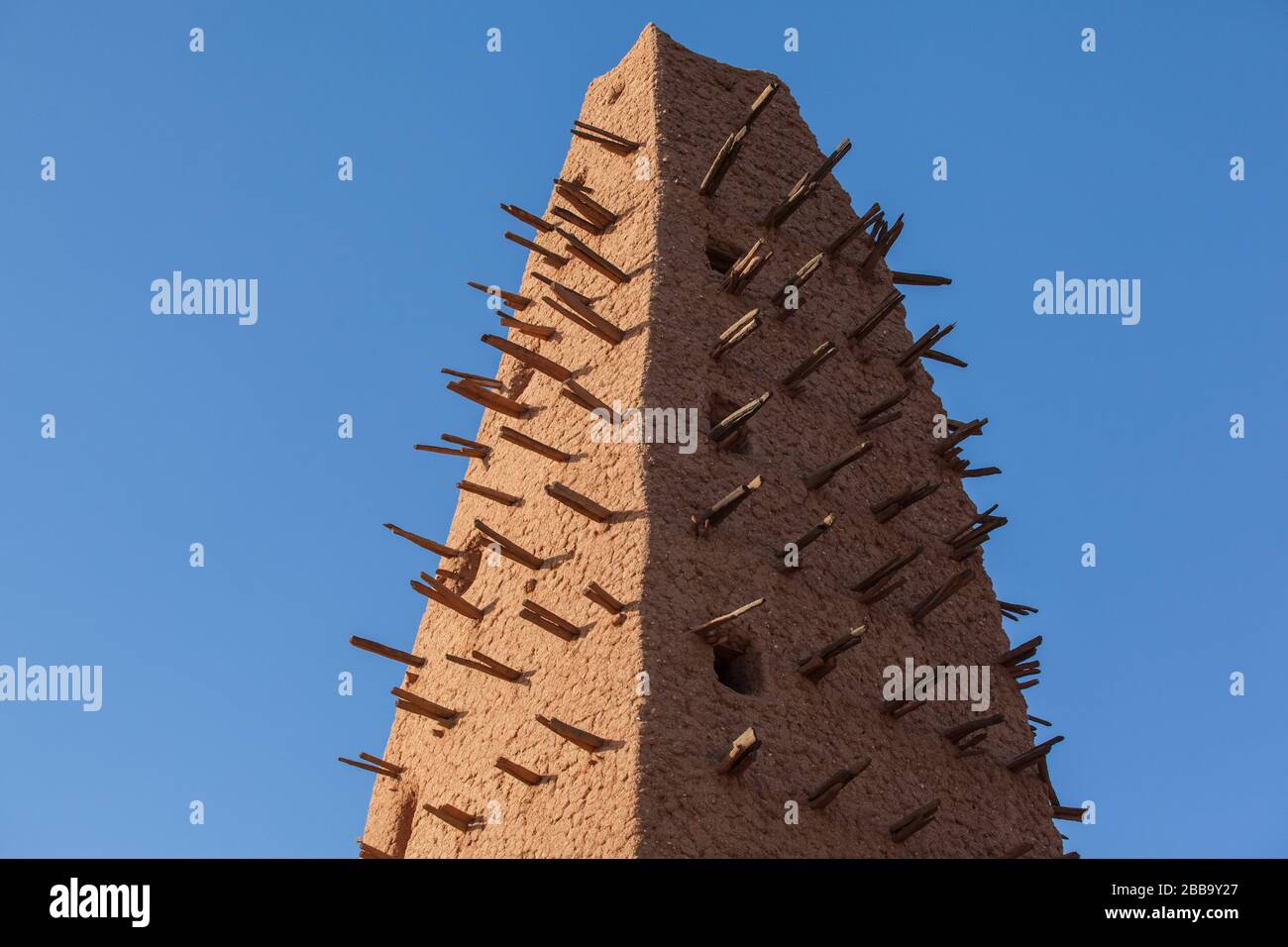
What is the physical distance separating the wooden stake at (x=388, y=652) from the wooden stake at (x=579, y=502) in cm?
262

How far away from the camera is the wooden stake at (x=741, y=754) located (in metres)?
11.2

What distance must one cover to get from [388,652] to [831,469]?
181 inches

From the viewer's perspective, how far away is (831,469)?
14.1m

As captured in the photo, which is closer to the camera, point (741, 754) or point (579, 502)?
point (741, 754)

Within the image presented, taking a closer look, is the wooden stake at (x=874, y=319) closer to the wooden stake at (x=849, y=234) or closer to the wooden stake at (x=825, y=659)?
the wooden stake at (x=849, y=234)

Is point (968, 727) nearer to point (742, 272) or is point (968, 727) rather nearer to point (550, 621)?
point (550, 621)

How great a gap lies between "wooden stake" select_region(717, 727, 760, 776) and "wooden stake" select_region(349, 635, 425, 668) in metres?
4.33

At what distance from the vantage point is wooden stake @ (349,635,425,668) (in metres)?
14.6

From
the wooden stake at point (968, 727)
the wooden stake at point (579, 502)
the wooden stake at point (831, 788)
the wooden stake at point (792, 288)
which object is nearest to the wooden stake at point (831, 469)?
the wooden stake at point (792, 288)

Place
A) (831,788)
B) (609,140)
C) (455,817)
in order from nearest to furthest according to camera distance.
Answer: (831,788) < (455,817) < (609,140)

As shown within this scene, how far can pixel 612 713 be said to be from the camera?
11.9 meters

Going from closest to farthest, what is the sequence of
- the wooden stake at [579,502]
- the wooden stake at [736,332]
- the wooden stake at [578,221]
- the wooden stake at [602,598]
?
the wooden stake at [602,598] < the wooden stake at [579,502] < the wooden stake at [736,332] < the wooden stake at [578,221]

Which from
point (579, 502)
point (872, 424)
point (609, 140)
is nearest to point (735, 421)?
point (579, 502)

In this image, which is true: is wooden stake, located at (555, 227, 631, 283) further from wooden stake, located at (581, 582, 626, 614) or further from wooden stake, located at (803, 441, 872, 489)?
wooden stake, located at (581, 582, 626, 614)
